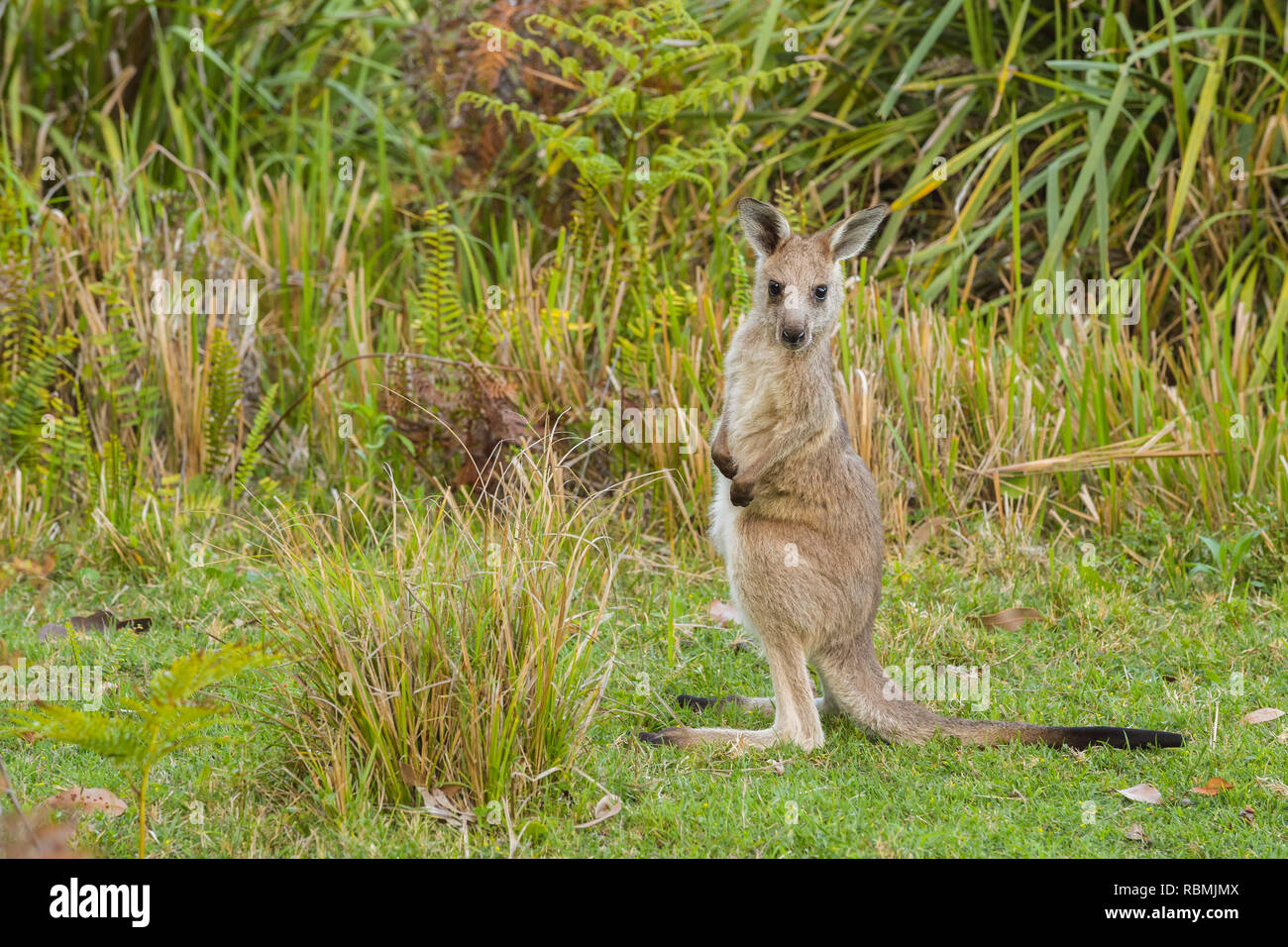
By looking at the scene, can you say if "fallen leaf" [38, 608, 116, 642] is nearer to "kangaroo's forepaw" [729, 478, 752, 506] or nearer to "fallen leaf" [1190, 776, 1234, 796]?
"kangaroo's forepaw" [729, 478, 752, 506]

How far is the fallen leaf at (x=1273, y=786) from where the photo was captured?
134 inches

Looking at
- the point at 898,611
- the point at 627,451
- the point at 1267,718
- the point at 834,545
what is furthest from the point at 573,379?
the point at 1267,718

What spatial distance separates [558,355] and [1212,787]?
3367 millimetres

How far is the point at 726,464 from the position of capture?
3.96 metres

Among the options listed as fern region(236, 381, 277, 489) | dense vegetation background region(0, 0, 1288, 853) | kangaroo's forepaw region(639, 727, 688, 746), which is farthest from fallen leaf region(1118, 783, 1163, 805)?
fern region(236, 381, 277, 489)

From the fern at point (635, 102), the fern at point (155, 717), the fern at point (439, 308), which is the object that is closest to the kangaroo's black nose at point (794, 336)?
the fern at point (155, 717)

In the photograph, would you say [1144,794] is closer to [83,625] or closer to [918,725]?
[918,725]

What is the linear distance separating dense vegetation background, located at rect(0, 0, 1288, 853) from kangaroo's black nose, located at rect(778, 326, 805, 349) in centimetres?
69

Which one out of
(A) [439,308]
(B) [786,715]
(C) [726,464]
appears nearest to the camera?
(B) [786,715]

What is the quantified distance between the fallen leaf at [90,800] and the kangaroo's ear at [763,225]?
7.82 ft

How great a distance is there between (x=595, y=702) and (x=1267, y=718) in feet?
6.88

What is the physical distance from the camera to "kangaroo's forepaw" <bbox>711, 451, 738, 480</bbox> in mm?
3953

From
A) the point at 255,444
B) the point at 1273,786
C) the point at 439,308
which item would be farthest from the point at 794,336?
the point at 255,444

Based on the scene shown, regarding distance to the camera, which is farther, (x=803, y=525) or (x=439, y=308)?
(x=439, y=308)
